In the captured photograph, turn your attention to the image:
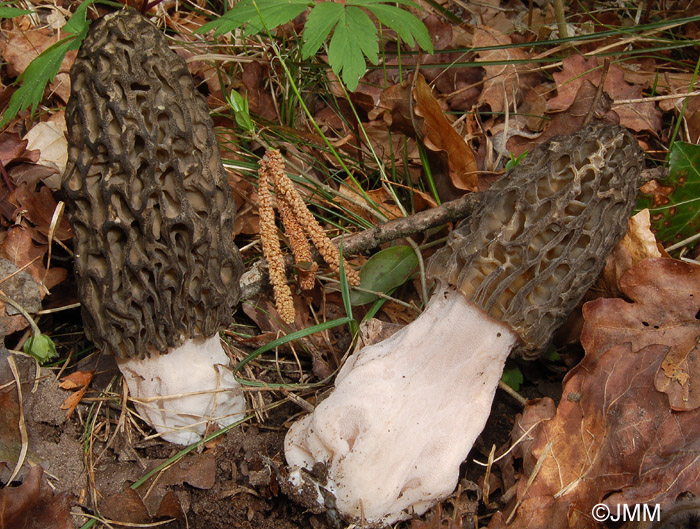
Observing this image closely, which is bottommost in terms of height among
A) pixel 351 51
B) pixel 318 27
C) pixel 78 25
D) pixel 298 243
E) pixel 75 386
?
pixel 75 386

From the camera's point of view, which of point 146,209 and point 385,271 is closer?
point 146,209

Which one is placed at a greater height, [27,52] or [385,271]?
[27,52]

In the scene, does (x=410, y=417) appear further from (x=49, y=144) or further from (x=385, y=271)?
(x=49, y=144)

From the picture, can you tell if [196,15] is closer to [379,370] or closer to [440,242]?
[440,242]

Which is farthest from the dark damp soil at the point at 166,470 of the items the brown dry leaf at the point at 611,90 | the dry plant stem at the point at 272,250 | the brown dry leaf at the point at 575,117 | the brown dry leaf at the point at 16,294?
the brown dry leaf at the point at 611,90

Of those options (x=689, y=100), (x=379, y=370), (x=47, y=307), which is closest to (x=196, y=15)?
(x=47, y=307)

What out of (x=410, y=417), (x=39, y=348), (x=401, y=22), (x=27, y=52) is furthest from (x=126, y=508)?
(x=27, y=52)
